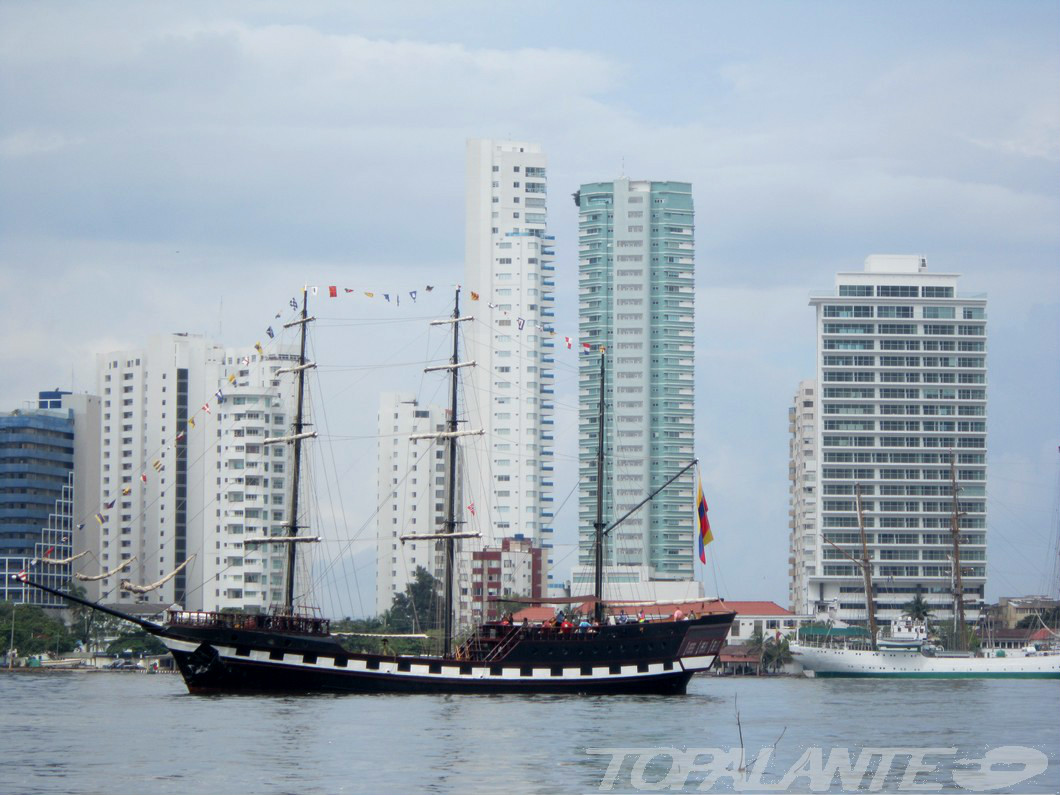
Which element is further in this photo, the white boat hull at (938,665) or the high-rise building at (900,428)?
the high-rise building at (900,428)

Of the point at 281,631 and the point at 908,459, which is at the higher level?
the point at 908,459

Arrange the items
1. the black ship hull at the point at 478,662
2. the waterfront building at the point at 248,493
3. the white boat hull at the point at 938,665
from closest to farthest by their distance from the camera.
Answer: the black ship hull at the point at 478,662
the white boat hull at the point at 938,665
the waterfront building at the point at 248,493

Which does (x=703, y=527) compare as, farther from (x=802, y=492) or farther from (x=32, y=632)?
(x=802, y=492)

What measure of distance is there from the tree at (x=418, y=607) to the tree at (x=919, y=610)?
3961 cm

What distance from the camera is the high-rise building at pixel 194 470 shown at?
485 feet

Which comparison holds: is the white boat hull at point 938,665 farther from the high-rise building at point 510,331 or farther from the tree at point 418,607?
the high-rise building at point 510,331

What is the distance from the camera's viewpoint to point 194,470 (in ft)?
514

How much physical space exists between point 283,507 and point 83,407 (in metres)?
30.0

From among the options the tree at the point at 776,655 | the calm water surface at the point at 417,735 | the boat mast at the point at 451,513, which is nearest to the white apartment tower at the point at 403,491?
the tree at the point at 776,655

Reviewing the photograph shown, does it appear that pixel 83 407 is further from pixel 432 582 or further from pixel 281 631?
pixel 281 631

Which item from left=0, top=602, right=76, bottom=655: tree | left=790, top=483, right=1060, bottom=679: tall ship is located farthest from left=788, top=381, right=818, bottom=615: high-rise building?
left=0, top=602, right=76, bottom=655: tree

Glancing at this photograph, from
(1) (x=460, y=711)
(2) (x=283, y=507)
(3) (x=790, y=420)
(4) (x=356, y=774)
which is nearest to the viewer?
(4) (x=356, y=774)

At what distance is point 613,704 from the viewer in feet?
212

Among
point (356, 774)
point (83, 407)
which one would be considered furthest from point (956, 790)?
point (83, 407)
